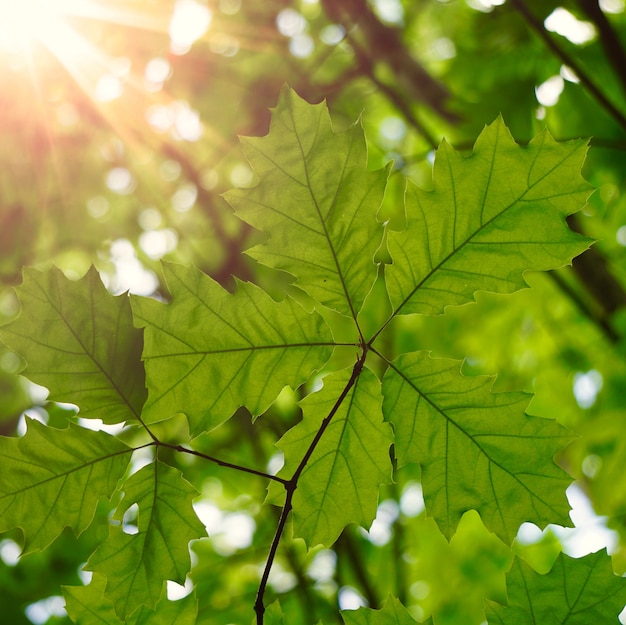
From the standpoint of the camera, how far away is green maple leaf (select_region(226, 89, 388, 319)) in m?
0.95

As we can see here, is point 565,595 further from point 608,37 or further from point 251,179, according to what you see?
point 251,179

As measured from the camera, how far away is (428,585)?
3625mm

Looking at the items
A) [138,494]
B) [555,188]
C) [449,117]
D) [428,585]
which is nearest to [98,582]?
[138,494]

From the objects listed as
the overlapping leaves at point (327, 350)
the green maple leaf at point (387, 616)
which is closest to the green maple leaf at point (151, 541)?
the overlapping leaves at point (327, 350)

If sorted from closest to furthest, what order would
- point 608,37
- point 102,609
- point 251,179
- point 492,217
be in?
1. point 492,217
2. point 102,609
3. point 608,37
4. point 251,179

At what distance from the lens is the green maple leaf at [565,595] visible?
1.02 metres

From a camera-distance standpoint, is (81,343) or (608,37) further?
(608,37)

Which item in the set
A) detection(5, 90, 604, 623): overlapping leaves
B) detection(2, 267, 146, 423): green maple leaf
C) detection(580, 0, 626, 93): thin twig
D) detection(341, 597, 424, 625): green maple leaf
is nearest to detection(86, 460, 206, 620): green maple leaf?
detection(5, 90, 604, 623): overlapping leaves

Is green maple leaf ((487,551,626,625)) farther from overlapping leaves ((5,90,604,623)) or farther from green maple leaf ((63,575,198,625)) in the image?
green maple leaf ((63,575,198,625))

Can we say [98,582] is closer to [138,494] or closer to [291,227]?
[138,494]

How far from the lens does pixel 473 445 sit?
99cm

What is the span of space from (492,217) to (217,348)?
0.47 m

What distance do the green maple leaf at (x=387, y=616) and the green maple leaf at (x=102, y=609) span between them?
0.30 metres

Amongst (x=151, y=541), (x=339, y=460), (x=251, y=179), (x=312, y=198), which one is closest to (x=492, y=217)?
(x=312, y=198)
